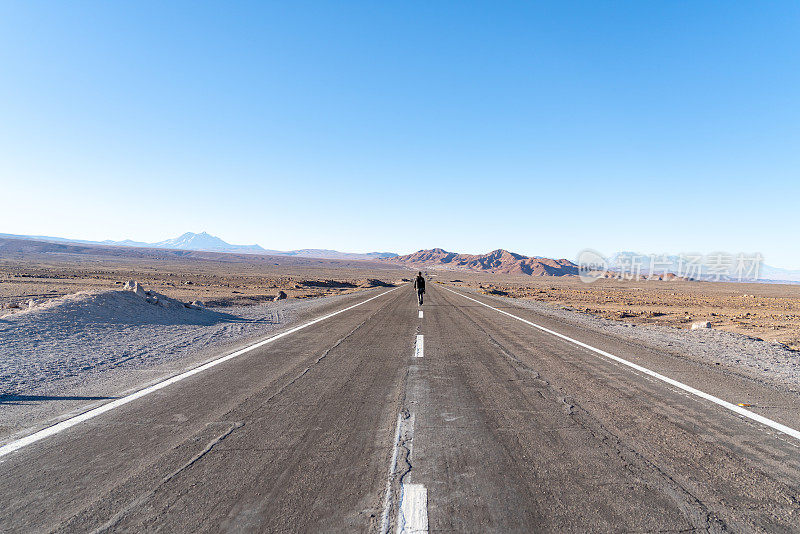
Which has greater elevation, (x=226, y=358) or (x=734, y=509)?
(x=734, y=509)

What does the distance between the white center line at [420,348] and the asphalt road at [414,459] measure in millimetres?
1853

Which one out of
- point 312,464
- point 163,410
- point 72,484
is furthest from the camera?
point 163,410

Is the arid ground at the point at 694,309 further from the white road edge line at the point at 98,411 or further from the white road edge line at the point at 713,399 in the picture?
the white road edge line at the point at 98,411

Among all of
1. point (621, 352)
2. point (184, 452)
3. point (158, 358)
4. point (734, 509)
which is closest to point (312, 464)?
point (184, 452)

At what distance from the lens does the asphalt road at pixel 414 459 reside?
2.73m

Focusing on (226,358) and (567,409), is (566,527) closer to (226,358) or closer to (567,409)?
(567,409)

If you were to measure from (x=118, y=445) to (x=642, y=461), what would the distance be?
5.02 metres

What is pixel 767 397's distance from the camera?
579cm

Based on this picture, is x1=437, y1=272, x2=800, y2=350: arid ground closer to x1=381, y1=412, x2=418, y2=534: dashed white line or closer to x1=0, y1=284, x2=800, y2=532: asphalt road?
x1=0, y1=284, x2=800, y2=532: asphalt road

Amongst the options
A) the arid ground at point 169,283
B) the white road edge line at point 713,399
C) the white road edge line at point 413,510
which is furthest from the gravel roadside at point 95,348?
the white road edge line at point 713,399

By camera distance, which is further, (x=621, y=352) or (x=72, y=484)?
(x=621, y=352)

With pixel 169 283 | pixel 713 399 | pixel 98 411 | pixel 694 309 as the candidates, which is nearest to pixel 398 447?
pixel 98 411

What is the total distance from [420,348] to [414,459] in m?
5.74

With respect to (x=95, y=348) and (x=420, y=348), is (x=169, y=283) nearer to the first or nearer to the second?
(x=95, y=348)
